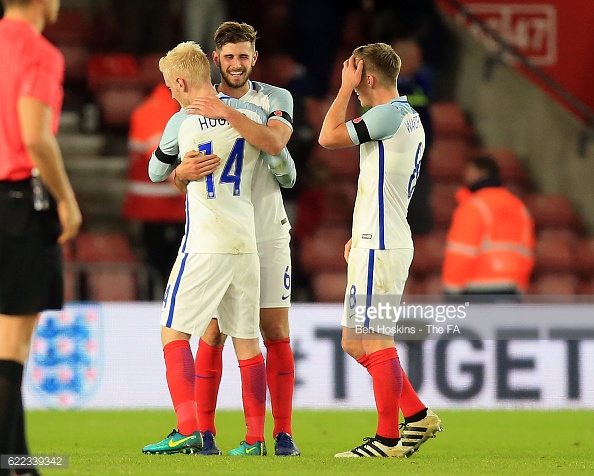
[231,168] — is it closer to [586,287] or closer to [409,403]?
[409,403]

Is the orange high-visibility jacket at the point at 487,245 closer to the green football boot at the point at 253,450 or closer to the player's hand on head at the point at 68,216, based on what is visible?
the green football boot at the point at 253,450

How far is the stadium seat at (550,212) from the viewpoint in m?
11.9

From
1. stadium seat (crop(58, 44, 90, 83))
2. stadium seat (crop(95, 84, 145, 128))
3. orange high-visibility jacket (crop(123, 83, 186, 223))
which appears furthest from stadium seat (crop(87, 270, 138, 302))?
stadium seat (crop(58, 44, 90, 83))

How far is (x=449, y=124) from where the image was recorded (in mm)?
12500

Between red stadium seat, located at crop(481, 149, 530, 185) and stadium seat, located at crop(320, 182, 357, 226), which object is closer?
stadium seat, located at crop(320, 182, 357, 226)

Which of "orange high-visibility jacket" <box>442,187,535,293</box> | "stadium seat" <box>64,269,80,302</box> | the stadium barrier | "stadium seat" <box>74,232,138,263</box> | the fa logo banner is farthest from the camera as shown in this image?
"stadium seat" <box>74,232,138,263</box>

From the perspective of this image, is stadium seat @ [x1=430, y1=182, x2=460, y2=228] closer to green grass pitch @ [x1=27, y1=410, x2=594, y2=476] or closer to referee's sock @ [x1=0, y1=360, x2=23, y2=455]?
green grass pitch @ [x1=27, y1=410, x2=594, y2=476]

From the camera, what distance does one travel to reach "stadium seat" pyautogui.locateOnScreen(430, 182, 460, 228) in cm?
1148

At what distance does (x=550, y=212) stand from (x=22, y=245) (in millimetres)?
8292

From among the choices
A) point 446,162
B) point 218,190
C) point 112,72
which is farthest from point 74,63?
point 218,190

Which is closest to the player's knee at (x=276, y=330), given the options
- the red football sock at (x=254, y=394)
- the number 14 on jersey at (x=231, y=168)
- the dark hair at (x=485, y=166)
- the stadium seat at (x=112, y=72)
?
the red football sock at (x=254, y=394)

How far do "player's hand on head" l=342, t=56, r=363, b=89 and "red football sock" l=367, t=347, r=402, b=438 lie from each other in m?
1.18

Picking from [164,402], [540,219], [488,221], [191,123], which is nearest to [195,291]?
[191,123]

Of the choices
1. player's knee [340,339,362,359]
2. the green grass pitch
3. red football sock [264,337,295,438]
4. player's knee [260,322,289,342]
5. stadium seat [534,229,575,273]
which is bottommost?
the green grass pitch
